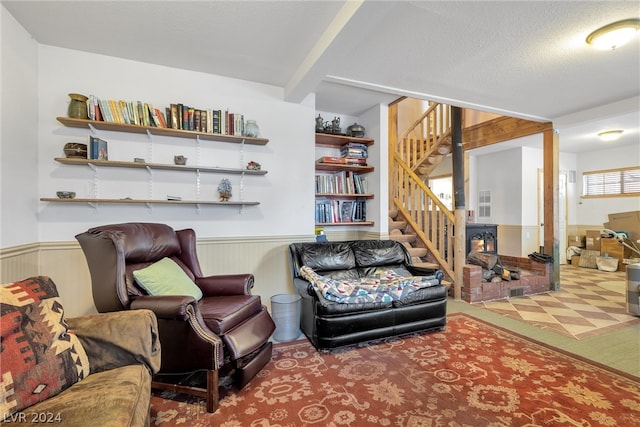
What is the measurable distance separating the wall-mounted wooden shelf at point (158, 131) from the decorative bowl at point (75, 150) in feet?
0.61

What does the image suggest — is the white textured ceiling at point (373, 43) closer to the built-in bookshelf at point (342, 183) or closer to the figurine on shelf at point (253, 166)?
the built-in bookshelf at point (342, 183)

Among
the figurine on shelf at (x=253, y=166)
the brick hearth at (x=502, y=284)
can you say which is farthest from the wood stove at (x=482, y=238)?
the figurine on shelf at (x=253, y=166)

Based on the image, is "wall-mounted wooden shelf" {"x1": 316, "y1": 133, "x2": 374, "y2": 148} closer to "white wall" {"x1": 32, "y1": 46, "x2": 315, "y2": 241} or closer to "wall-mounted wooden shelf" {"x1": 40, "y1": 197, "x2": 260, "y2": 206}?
"white wall" {"x1": 32, "y1": 46, "x2": 315, "y2": 241}

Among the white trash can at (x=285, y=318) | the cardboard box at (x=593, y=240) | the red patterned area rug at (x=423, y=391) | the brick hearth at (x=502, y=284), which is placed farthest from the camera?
the cardboard box at (x=593, y=240)

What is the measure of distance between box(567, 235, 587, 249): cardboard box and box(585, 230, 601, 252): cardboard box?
12 centimetres

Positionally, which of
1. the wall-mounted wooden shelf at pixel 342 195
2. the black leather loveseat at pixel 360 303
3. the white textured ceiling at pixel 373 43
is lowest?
the black leather loveseat at pixel 360 303

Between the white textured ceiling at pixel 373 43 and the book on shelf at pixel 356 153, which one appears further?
the book on shelf at pixel 356 153

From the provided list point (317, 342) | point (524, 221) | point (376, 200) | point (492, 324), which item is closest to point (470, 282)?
point (492, 324)

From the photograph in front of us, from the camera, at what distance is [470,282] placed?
3639 mm

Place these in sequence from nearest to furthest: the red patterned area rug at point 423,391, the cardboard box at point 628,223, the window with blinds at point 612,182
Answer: the red patterned area rug at point 423,391, the cardboard box at point 628,223, the window with blinds at point 612,182

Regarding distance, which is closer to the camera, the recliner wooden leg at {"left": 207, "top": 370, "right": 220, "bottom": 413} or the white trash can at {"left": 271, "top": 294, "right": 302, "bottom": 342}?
the recliner wooden leg at {"left": 207, "top": 370, "right": 220, "bottom": 413}

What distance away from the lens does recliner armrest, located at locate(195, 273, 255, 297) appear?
2314 mm

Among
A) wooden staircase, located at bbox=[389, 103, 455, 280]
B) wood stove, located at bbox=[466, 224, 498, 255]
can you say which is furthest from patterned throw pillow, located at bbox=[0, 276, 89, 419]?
wood stove, located at bbox=[466, 224, 498, 255]

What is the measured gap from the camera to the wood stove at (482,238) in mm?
4844
